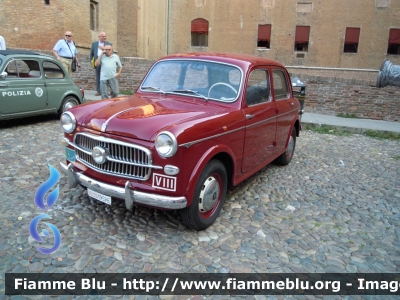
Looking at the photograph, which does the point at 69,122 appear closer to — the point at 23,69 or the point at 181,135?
the point at 181,135

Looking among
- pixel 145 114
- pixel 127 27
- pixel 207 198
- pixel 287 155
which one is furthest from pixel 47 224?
pixel 127 27

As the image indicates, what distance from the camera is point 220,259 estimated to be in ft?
9.74

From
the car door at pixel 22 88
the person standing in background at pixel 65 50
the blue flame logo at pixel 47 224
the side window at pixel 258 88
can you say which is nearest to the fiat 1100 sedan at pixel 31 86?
the car door at pixel 22 88

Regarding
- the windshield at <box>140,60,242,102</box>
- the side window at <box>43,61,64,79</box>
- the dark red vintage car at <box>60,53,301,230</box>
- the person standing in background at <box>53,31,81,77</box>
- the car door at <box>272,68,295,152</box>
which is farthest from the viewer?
the person standing in background at <box>53,31,81,77</box>

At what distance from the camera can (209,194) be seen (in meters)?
3.38

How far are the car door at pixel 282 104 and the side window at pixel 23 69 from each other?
534 centimetres

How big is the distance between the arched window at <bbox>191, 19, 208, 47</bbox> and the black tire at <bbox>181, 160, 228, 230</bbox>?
25105mm

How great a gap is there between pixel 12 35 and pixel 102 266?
17.7m

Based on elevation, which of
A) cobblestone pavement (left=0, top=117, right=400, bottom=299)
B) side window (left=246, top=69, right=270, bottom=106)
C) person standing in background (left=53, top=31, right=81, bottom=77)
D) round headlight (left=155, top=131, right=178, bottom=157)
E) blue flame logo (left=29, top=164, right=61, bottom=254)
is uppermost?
person standing in background (left=53, top=31, right=81, bottom=77)

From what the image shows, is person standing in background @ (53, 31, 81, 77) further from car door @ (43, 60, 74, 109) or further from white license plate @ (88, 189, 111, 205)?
white license plate @ (88, 189, 111, 205)

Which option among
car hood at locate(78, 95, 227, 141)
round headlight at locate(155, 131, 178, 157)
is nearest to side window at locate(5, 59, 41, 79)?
car hood at locate(78, 95, 227, 141)

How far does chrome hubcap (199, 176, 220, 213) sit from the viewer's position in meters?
3.32

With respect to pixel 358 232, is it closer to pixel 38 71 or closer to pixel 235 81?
pixel 235 81

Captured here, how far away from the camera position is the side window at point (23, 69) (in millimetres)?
6922
